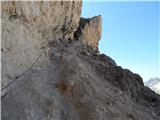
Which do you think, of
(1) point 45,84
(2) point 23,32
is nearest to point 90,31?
(2) point 23,32

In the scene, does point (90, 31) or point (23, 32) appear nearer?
point (23, 32)

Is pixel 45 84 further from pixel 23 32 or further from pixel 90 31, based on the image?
pixel 90 31

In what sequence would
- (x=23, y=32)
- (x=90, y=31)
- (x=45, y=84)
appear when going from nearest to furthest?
(x=45, y=84) < (x=23, y=32) < (x=90, y=31)

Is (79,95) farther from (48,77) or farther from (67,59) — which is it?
(67,59)

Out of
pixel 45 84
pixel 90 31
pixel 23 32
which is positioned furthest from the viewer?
pixel 90 31

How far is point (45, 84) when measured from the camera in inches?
624

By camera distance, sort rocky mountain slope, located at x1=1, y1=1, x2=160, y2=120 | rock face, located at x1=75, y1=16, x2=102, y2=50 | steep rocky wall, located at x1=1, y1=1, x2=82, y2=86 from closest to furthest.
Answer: rocky mountain slope, located at x1=1, y1=1, x2=160, y2=120 → steep rocky wall, located at x1=1, y1=1, x2=82, y2=86 → rock face, located at x1=75, y1=16, x2=102, y2=50

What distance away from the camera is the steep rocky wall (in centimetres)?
1456

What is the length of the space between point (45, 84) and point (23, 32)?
2.93 m

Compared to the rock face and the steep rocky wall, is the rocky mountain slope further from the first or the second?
the rock face

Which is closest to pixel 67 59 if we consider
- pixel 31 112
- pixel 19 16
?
pixel 19 16

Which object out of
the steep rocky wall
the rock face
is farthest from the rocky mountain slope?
the rock face

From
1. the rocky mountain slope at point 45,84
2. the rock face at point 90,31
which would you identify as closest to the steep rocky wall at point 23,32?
the rocky mountain slope at point 45,84

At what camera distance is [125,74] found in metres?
24.8
